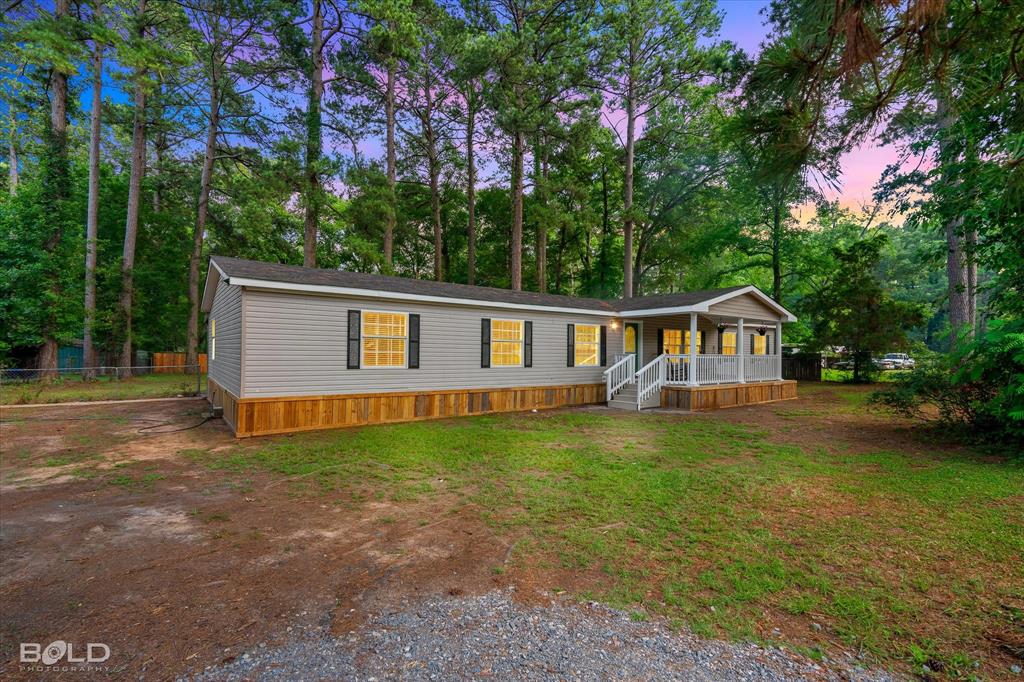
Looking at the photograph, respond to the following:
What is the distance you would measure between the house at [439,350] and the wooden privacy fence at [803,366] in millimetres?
7733

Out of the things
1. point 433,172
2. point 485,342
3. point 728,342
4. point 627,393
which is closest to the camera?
point 485,342

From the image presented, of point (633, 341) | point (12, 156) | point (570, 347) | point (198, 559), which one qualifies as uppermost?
point (12, 156)

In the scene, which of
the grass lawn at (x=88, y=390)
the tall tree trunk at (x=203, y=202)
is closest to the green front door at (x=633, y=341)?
the grass lawn at (x=88, y=390)

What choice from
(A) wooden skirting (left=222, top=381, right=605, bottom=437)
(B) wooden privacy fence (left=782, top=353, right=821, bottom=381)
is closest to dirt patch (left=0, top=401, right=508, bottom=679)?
(A) wooden skirting (left=222, top=381, right=605, bottom=437)

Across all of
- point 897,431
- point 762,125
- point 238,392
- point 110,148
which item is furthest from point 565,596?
point 110,148

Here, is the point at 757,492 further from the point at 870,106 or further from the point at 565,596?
the point at 870,106

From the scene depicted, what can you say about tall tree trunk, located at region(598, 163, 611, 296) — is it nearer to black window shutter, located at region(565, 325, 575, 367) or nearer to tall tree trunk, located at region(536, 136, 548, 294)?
tall tree trunk, located at region(536, 136, 548, 294)

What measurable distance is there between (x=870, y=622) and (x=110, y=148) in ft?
110

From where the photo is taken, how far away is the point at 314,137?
60.3 ft

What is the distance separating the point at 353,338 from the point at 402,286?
75.7 inches

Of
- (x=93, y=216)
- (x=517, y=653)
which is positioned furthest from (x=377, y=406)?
(x=93, y=216)

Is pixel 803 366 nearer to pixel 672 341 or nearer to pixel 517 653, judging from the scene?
pixel 672 341

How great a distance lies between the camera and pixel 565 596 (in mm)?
2971

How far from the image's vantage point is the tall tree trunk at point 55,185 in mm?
16688
